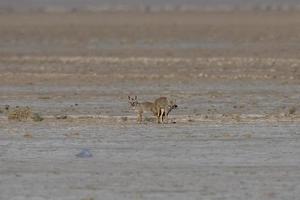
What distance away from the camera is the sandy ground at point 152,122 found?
49.2ft

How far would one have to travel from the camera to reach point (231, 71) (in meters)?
36.0

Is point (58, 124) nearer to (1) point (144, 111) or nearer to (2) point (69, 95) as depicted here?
(1) point (144, 111)

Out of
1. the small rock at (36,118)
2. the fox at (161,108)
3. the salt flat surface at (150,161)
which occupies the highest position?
the fox at (161,108)

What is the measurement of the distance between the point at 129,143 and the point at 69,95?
9787mm

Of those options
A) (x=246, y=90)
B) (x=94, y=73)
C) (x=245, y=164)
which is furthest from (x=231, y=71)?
(x=245, y=164)

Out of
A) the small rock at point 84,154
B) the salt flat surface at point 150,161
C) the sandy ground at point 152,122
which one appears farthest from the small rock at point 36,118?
the small rock at point 84,154

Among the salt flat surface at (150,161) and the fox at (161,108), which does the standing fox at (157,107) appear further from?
the salt flat surface at (150,161)

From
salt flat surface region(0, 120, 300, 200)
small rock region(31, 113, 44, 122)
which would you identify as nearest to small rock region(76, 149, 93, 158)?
salt flat surface region(0, 120, 300, 200)

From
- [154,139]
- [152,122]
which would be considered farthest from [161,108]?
[154,139]

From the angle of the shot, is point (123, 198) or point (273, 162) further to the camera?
point (273, 162)

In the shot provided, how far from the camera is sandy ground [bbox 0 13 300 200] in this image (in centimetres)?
1498

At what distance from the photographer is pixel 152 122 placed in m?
22.0

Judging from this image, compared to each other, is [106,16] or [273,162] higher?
[106,16]

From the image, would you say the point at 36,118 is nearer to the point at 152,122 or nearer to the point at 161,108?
the point at 152,122
